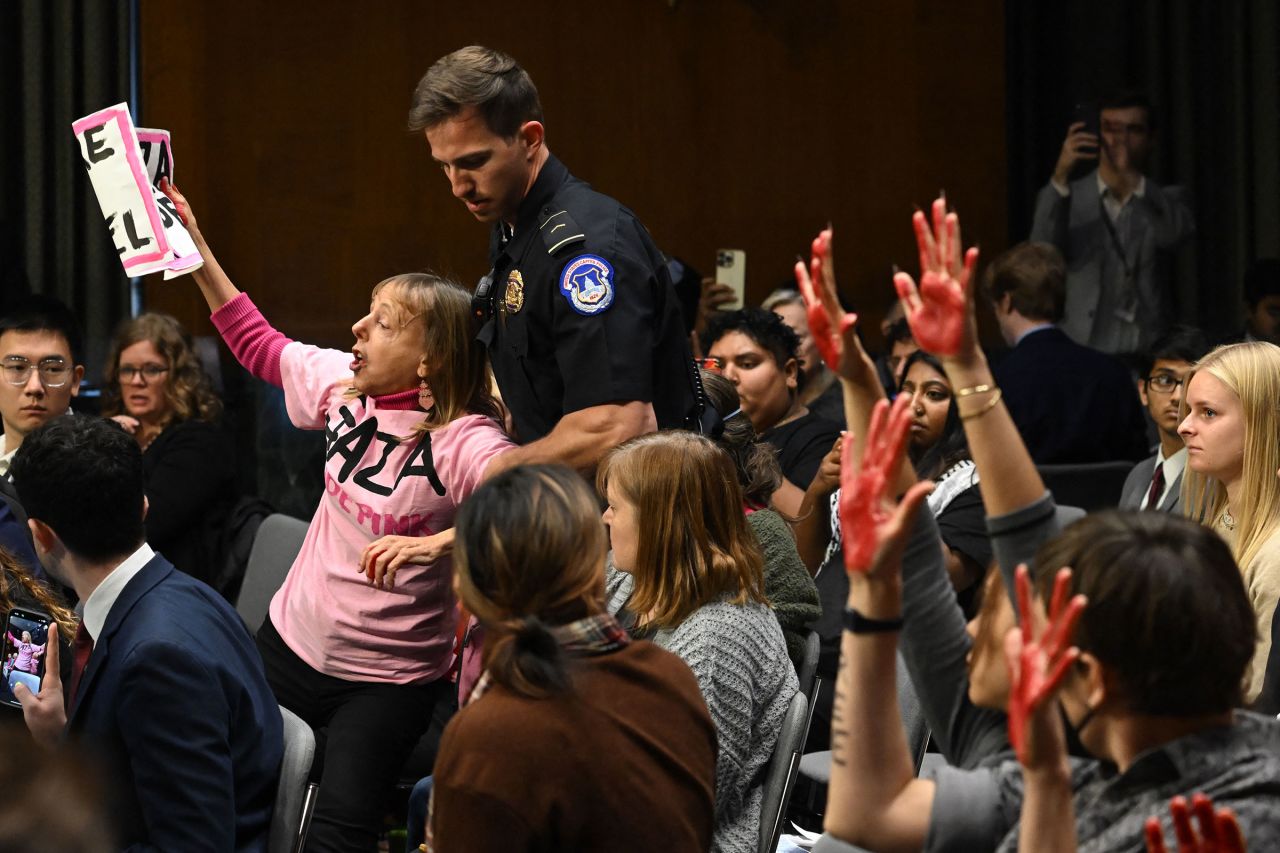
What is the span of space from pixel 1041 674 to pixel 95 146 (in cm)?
264

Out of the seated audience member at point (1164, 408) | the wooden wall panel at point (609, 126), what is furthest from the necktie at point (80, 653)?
the wooden wall panel at point (609, 126)

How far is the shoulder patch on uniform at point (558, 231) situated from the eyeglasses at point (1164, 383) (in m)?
2.51

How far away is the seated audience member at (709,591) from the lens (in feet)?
8.61

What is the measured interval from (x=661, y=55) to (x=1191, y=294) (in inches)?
95.6

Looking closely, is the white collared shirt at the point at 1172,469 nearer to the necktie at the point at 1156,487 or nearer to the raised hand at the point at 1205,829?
the necktie at the point at 1156,487

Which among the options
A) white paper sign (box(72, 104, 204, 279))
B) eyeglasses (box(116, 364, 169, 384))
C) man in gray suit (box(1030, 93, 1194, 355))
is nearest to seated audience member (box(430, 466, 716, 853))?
white paper sign (box(72, 104, 204, 279))

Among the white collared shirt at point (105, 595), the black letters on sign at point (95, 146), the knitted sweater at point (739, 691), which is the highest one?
the black letters on sign at point (95, 146)

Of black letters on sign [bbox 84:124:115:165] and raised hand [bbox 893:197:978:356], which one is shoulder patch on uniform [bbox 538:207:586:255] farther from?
raised hand [bbox 893:197:978:356]

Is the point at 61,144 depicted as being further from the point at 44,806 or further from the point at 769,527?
the point at 44,806

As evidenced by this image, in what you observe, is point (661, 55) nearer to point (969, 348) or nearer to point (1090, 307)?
point (1090, 307)

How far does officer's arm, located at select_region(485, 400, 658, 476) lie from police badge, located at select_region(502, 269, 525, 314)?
251 millimetres

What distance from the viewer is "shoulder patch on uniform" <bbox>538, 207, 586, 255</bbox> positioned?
3027 mm

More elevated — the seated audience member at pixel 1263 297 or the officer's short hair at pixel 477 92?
the officer's short hair at pixel 477 92

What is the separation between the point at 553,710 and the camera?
6.05ft
